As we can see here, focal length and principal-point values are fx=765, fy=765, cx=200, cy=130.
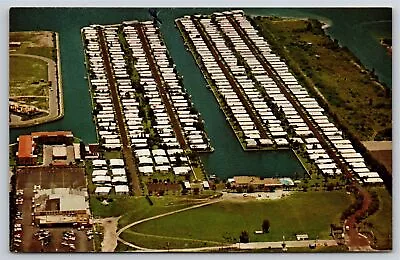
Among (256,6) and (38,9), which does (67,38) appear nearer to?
(38,9)

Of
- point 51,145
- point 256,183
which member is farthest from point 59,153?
point 256,183

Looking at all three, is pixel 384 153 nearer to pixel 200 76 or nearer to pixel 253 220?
pixel 253 220

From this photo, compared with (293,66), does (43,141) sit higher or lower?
lower

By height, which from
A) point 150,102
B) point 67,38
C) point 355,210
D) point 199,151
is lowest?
point 355,210

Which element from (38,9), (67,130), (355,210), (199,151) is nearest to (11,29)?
(38,9)

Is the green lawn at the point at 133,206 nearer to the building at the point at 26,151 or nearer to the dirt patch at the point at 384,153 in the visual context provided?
the building at the point at 26,151

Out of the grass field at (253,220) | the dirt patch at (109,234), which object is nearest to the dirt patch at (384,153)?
the grass field at (253,220)

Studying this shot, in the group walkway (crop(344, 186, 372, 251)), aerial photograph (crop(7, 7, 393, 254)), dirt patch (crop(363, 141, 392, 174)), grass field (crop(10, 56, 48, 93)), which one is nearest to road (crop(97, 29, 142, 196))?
aerial photograph (crop(7, 7, 393, 254))
